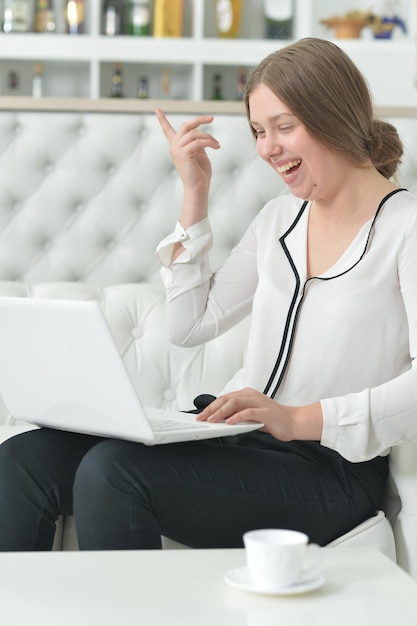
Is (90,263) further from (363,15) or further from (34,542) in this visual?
(363,15)

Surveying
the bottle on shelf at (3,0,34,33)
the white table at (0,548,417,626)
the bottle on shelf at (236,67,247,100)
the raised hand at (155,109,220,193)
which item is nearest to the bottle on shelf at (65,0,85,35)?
the bottle on shelf at (3,0,34,33)

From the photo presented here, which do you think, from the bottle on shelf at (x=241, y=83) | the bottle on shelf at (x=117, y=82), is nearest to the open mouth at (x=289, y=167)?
the bottle on shelf at (x=241, y=83)

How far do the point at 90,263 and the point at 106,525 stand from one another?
131cm

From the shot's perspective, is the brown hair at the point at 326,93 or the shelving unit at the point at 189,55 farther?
the shelving unit at the point at 189,55

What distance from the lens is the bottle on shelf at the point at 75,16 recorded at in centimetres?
400

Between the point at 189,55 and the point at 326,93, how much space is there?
250 cm

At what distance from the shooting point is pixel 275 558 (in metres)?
0.91

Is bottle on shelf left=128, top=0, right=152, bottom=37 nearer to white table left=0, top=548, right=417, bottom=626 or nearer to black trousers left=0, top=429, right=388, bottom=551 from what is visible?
black trousers left=0, top=429, right=388, bottom=551

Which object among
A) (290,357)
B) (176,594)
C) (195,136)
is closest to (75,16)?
(195,136)

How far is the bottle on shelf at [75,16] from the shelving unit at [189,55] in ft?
0.31

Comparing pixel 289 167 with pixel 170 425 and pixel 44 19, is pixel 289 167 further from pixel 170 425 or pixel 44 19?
pixel 44 19

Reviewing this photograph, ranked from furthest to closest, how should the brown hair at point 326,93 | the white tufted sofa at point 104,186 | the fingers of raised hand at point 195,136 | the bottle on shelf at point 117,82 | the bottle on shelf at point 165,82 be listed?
the bottle on shelf at point 165,82
the bottle on shelf at point 117,82
the white tufted sofa at point 104,186
the fingers of raised hand at point 195,136
the brown hair at point 326,93

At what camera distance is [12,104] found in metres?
2.44

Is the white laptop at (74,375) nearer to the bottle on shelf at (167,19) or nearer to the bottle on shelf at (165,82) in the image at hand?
the bottle on shelf at (167,19)
